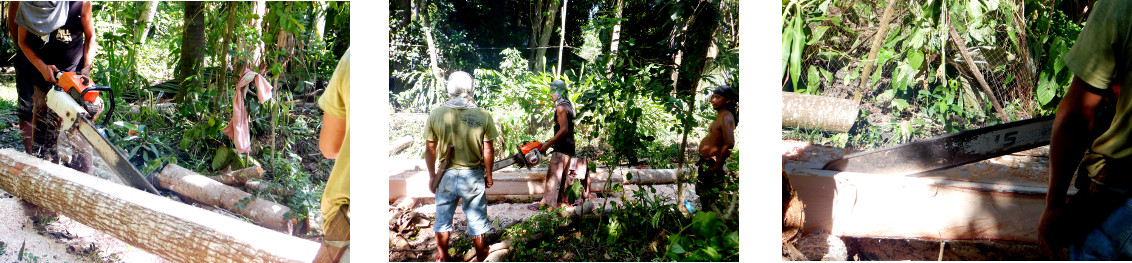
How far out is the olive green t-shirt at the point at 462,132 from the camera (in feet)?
8.42

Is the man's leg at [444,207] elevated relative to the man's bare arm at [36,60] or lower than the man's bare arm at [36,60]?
lower

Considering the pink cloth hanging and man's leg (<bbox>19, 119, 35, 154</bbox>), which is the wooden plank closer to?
the pink cloth hanging

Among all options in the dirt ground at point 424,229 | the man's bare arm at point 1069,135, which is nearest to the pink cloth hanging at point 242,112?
the dirt ground at point 424,229

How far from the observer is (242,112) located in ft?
9.02

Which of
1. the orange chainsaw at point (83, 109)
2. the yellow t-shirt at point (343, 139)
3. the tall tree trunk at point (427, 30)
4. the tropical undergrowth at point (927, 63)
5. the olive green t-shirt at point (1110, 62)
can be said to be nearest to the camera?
the olive green t-shirt at point (1110, 62)

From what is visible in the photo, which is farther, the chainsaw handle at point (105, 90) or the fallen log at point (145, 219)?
the chainsaw handle at point (105, 90)

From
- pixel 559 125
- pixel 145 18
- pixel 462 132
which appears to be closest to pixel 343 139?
pixel 462 132

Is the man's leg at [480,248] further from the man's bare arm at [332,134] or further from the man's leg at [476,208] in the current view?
the man's bare arm at [332,134]

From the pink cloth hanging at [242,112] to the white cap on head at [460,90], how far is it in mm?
1003

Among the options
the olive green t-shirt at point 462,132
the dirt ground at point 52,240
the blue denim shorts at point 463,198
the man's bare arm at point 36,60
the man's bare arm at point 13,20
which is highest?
the man's bare arm at point 13,20

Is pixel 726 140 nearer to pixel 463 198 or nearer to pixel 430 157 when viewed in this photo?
pixel 463 198

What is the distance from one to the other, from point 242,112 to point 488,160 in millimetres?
1267

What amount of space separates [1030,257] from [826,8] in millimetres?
1375

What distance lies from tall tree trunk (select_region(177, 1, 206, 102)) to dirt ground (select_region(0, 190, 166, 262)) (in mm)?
764
